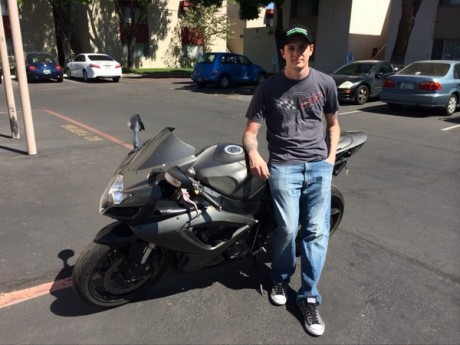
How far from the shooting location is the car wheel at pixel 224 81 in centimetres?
1959

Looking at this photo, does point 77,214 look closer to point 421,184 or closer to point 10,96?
point 10,96

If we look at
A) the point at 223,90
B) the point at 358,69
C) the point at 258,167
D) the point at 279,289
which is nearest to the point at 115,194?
the point at 258,167

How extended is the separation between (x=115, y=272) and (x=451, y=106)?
1155cm

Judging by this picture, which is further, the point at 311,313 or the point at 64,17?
the point at 64,17

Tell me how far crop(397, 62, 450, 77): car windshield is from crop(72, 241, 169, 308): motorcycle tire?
433 inches

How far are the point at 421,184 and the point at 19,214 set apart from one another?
5072 millimetres

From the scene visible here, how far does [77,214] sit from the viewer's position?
4586 millimetres

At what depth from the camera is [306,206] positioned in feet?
9.57

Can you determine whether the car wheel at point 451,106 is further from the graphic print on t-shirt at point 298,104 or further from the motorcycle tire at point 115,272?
the motorcycle tire at point 115,272

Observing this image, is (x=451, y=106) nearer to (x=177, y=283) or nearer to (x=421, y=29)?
(x=177, y=283)

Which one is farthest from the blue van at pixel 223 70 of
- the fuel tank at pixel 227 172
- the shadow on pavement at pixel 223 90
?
the fuel tank at pixel 227 172

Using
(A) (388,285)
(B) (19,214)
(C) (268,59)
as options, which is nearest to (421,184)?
(A) (388,285)

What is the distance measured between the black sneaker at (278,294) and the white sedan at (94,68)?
66.1 feet

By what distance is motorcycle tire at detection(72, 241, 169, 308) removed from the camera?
2.79m
